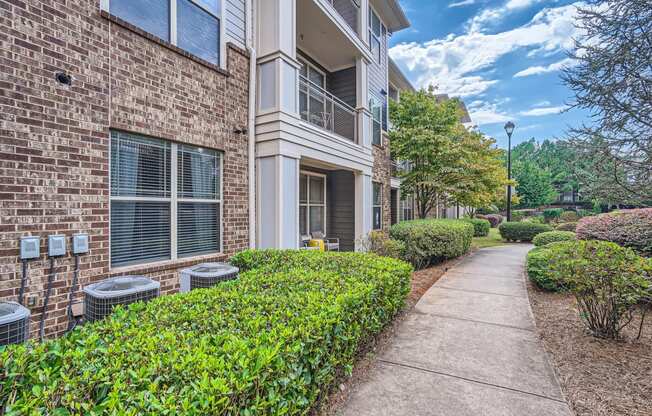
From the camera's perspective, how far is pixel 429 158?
484 inches

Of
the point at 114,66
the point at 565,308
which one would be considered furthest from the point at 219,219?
the point at 565,308

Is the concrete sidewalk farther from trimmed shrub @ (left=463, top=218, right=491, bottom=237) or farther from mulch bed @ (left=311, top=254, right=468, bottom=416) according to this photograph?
trimmed shrub @ (left=463, top=218, right=491, bottom=237)

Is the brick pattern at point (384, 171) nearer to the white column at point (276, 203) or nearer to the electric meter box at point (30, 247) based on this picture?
the white column at point (276, 203)

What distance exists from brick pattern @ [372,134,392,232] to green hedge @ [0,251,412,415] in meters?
8.36

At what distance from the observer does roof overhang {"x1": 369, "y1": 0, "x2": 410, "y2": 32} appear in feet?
38.4

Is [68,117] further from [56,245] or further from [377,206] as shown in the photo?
[377,206]

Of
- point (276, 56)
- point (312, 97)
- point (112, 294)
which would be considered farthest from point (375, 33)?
point (112, 294)

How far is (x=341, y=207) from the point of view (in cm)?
1052

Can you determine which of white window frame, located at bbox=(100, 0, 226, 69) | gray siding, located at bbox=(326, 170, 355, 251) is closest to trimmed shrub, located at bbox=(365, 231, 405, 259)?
gray siding, located at bbox=(326, 170, 355, 251)

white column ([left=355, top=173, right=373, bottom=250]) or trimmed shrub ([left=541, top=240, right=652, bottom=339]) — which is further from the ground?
white column ([left=355, top=173, right=373, bottom=250])

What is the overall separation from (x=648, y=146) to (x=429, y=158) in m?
7.88

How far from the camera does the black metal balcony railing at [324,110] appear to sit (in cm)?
768

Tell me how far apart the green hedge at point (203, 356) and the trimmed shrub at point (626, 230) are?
6.14m

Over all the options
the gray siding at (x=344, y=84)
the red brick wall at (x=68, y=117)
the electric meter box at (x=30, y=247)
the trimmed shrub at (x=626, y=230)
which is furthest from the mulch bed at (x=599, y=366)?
the gray siding at (x=344, y=84)
